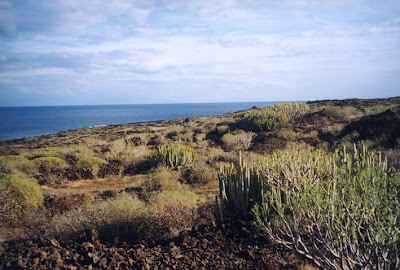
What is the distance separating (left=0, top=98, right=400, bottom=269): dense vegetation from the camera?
11.6 ft

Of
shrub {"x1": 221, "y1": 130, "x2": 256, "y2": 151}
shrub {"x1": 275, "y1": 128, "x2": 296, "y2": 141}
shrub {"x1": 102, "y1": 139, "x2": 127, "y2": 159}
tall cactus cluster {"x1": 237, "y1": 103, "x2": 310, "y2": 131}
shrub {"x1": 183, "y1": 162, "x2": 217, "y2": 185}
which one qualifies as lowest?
shrub {"x1": 183, "y1": 162, "x2": 217, "y2": 185}

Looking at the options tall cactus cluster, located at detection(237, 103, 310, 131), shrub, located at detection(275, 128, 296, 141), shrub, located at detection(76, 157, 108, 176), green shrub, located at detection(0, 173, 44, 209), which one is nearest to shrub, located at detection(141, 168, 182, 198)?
green shrub, located at detection(0, 173, 44, 209)

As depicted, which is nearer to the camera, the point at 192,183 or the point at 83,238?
the point at 83,238

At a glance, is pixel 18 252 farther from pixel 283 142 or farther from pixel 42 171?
pixel 283 142

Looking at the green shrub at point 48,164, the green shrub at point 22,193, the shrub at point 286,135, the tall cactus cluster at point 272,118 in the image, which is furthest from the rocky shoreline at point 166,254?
the tall cactus cluster at point 272,118

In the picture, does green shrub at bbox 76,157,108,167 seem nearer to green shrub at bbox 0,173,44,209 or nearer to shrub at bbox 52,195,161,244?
green shrub at bbox 0,173,44,209

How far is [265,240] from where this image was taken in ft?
15.4

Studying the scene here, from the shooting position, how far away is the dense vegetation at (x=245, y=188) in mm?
3529

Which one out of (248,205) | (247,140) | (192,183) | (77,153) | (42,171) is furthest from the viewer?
(247,140)

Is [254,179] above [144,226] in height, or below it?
above

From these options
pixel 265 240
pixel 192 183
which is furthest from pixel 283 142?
pixel 265 240

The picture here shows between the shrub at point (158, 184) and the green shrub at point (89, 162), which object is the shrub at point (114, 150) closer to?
the green shrub at point (89, 162)

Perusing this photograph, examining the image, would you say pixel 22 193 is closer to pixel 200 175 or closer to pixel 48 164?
pixel 200 175

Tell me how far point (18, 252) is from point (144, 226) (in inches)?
82.4
